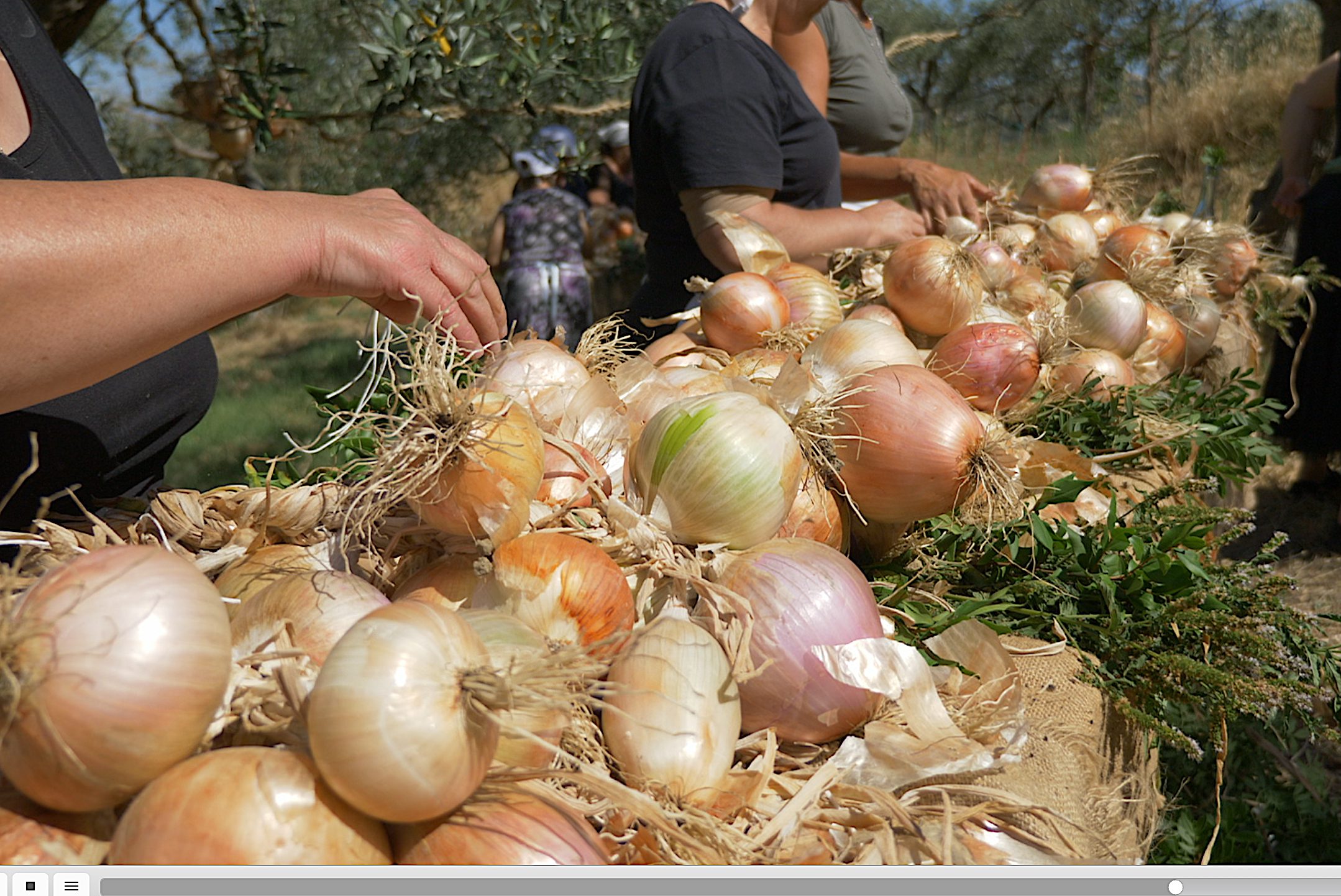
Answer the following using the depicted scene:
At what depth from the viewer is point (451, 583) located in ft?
2.57

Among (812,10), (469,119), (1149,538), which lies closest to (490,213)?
(469,119)

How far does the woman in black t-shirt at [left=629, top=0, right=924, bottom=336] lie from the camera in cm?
192

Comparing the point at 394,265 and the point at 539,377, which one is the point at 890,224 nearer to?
the point at 539,377

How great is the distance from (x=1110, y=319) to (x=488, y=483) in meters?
1.45

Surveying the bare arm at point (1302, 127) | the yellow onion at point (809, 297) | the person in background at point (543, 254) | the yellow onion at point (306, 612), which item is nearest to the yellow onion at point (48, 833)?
the yellow onion at point (306, 612)

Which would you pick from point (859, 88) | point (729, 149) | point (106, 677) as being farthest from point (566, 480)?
point (859, 88)

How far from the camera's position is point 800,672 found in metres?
0.76

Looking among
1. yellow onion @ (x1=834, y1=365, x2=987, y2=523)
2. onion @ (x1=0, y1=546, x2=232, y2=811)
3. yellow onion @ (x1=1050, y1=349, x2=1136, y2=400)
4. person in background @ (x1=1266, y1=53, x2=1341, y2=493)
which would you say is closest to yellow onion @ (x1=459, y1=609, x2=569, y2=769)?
onion @ (x1=0, y1=546, x2=232, y2=811)

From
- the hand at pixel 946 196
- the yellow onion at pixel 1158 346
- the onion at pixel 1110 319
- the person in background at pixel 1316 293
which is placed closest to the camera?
the onion at pixel 1110 319

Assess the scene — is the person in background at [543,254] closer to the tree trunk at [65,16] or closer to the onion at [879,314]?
the tree trunk at [65,16]

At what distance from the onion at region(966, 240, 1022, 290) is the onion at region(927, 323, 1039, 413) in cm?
48

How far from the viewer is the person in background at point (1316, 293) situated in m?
3.35

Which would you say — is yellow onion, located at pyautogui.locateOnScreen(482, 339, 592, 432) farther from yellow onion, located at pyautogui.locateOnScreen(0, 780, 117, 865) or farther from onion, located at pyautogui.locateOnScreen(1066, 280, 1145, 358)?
onion, located at pyautogui.locateOnScreen(1066, 280, 1145, 358)

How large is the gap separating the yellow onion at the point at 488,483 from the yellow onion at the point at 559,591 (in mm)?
28
